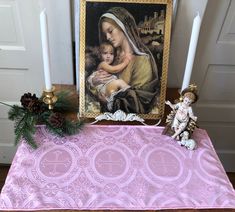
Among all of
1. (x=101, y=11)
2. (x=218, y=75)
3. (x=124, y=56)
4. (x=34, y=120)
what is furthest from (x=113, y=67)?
(x=218, y=75)

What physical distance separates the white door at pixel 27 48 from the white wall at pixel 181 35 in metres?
0.35

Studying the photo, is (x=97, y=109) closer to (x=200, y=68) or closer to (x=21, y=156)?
(x=21, y=156)

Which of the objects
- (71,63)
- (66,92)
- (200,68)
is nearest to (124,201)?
(66,92)

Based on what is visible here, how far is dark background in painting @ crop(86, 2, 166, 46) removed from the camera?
790 millimetres

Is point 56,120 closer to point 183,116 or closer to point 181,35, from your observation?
point 183,116

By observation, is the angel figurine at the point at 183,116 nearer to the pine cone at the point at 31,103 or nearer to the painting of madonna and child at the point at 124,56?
the painting of madonna and child at the point at 124,56

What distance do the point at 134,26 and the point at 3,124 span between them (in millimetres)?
798

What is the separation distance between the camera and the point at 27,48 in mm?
1013

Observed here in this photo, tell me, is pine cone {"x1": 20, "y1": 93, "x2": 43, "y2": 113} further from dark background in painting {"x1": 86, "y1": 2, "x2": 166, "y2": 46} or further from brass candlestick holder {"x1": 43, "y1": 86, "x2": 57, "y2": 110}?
dark background in painting {"x1": 86, "y1": 2, "x2": 166, "y2": 46}

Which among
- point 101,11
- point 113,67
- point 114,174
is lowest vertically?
point 114,174

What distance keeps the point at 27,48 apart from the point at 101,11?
1.18 feet

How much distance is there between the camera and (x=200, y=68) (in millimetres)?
1095

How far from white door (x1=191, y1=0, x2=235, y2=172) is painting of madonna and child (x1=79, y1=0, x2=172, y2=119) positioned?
24cm

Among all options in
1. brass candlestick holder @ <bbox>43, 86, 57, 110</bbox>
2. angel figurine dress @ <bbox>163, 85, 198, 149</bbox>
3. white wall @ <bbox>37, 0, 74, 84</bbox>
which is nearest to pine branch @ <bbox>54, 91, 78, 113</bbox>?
brass candlestick holder @ <bbox>43, 86, 57, 110</bbox>
